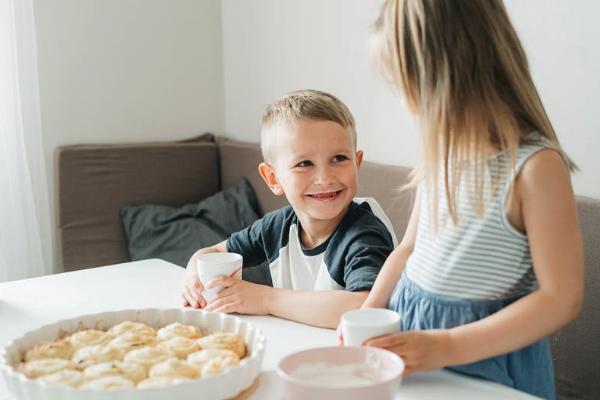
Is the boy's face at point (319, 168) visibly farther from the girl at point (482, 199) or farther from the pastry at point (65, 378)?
the pastry at point (65, 378)

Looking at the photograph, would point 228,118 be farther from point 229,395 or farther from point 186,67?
point 229,395

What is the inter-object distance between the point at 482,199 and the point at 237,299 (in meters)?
0.49

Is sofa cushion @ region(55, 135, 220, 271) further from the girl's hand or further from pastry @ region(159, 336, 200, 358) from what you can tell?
the girl's hand

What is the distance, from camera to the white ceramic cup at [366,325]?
917 millimetres

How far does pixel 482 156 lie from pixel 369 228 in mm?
456

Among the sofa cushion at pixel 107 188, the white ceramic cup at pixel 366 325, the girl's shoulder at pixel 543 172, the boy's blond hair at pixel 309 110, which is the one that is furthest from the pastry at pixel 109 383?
the sofa cushion at pixel 107 188

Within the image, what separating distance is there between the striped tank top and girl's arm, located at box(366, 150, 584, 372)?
0.14 feet

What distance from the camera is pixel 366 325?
917 mm

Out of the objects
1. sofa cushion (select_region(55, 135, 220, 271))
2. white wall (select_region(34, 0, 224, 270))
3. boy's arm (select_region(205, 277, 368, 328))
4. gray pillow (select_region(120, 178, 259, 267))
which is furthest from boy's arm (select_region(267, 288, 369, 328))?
white wall (select_region(34, 0, 224, 270))

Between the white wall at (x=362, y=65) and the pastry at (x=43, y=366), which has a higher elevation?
the white wall at (x=362, y=65)

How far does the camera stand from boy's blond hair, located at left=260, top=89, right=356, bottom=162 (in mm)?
1515

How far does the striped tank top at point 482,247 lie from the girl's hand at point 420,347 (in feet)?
0.41

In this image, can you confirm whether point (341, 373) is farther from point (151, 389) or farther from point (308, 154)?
point (308, 154)

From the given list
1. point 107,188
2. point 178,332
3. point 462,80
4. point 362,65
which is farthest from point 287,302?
point 107,188
